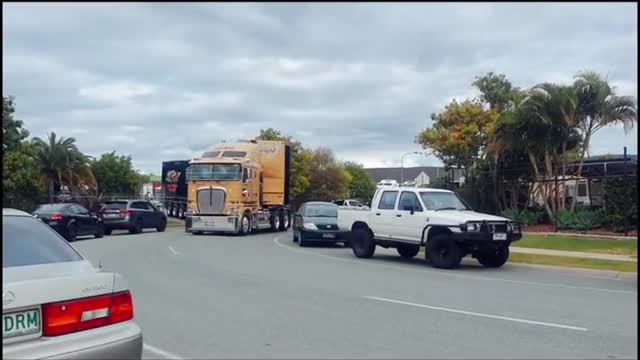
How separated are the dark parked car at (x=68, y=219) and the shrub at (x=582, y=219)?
56.1 feet

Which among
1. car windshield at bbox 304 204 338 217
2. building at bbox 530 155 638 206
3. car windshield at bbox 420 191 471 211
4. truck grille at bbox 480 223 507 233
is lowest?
truck grille at bbox 480 223 507 233

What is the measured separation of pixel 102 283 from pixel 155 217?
1176 inches

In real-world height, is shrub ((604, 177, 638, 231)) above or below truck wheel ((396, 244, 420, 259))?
above

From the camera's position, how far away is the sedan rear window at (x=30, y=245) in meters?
5.60

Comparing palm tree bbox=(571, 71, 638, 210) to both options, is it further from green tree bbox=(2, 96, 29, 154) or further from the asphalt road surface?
green tree bbox=(2, 96, 29, 154)

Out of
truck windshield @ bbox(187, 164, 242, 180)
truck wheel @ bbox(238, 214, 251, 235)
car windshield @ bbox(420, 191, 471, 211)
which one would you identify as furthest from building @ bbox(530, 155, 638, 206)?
truck windshield @ bbox(187, 164, 242, 180)

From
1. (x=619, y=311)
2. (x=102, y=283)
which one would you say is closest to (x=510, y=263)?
(x=619, y=311)

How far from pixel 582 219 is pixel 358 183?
57.2m

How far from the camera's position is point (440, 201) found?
59.1 ft

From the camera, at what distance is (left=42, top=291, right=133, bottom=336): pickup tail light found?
5.11m

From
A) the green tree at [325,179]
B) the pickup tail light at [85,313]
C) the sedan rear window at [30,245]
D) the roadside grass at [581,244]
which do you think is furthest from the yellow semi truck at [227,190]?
the green tree at [325,179]

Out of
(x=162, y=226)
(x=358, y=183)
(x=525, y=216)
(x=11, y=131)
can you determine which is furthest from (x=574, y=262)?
(x=358, y=183)

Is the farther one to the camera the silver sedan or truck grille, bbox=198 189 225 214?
truck grille, bbox=198 189 225 214

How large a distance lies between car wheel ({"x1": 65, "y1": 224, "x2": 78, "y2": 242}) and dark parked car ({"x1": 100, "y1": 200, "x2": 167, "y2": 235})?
15.6ft
